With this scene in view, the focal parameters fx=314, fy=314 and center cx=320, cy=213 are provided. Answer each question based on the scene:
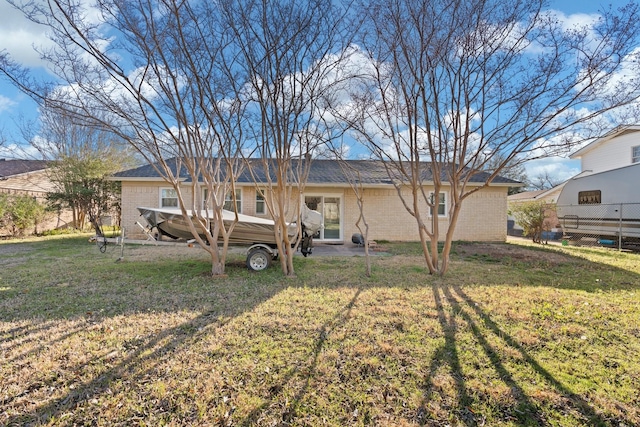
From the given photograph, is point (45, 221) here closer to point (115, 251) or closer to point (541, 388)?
point (115, 251)

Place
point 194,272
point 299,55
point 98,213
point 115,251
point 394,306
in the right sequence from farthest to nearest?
point 98,213 < point 115,251 < point 194,272 < point 299,55 < point 394,306

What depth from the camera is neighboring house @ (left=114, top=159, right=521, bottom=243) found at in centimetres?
1255

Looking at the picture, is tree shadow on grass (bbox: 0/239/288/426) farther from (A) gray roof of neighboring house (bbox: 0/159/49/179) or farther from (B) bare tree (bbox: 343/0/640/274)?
(A) gray roof of neighboring house (bbox: 0/159/49/179)

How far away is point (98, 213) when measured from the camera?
14695 millimetres

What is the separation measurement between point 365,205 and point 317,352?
10.3 meters

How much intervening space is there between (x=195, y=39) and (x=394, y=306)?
5.64 meters

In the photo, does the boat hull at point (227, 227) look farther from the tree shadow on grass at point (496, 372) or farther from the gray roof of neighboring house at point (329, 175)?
the gray roof of neighboring house at point (329, 175)

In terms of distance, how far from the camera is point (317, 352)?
3.14 m

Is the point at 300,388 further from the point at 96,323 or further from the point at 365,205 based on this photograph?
the point at 365,205

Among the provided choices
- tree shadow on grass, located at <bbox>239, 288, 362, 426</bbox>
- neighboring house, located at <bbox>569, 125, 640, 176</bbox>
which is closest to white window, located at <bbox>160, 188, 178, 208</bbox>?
tree shadow on grass, located at <bbox>239, 288, 362, 426</bbox>

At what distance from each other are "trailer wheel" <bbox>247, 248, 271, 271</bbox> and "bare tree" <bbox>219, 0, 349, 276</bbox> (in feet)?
2.17

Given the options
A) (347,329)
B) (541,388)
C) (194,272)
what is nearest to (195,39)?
(194,272)

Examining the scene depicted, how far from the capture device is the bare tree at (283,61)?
5.30 metres

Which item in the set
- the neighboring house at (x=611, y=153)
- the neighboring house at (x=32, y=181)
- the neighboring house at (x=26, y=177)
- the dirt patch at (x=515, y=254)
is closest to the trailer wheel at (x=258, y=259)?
the dirt patch at (x=515, y=254)
